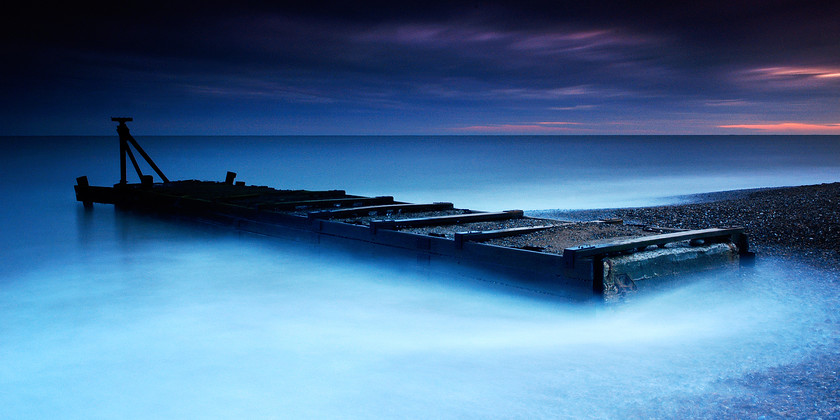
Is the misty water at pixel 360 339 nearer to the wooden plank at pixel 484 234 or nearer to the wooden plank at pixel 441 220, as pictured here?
the wooden plank at pixel 484 234

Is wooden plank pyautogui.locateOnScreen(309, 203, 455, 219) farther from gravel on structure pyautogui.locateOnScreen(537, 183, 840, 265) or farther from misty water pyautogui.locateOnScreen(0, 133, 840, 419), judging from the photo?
gravel on structure pyautogui.locateOnScreen(537, 183, 840, 265)

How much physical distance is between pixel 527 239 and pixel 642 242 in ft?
5.23

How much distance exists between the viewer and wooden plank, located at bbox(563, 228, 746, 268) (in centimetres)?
660

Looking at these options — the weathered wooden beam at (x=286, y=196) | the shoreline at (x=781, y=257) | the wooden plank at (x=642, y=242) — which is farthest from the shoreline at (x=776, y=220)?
the weathered wooden beam at (x=286, y=196)

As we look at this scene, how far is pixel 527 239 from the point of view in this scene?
8.43 meters

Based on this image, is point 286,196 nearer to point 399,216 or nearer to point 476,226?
point 399,216

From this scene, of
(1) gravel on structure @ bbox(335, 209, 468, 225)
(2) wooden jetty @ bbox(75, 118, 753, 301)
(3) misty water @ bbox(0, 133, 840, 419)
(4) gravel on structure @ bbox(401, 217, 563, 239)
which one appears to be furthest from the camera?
(1) gravel on structure @ bbox(335, 209, 468, 225)

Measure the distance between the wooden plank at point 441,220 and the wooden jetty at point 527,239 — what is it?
16mm

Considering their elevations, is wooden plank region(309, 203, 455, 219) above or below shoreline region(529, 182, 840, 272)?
above

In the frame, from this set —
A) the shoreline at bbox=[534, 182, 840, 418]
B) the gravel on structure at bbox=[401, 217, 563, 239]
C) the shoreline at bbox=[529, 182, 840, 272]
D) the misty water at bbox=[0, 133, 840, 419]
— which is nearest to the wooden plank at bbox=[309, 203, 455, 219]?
the misty water at bbox=[0, 133, 840, 419]

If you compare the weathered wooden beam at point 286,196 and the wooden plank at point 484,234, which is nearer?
the wooden plank at point 484,234

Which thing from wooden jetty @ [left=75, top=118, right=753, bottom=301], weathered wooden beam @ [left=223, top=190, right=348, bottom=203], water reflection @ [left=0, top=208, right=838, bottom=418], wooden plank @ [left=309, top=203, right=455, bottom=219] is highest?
weathered wooden beam @ [left=223, top=190, right=348, bottom=203]

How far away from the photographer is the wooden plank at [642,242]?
660 centimetres

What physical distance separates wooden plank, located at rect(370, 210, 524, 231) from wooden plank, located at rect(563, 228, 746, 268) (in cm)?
309
